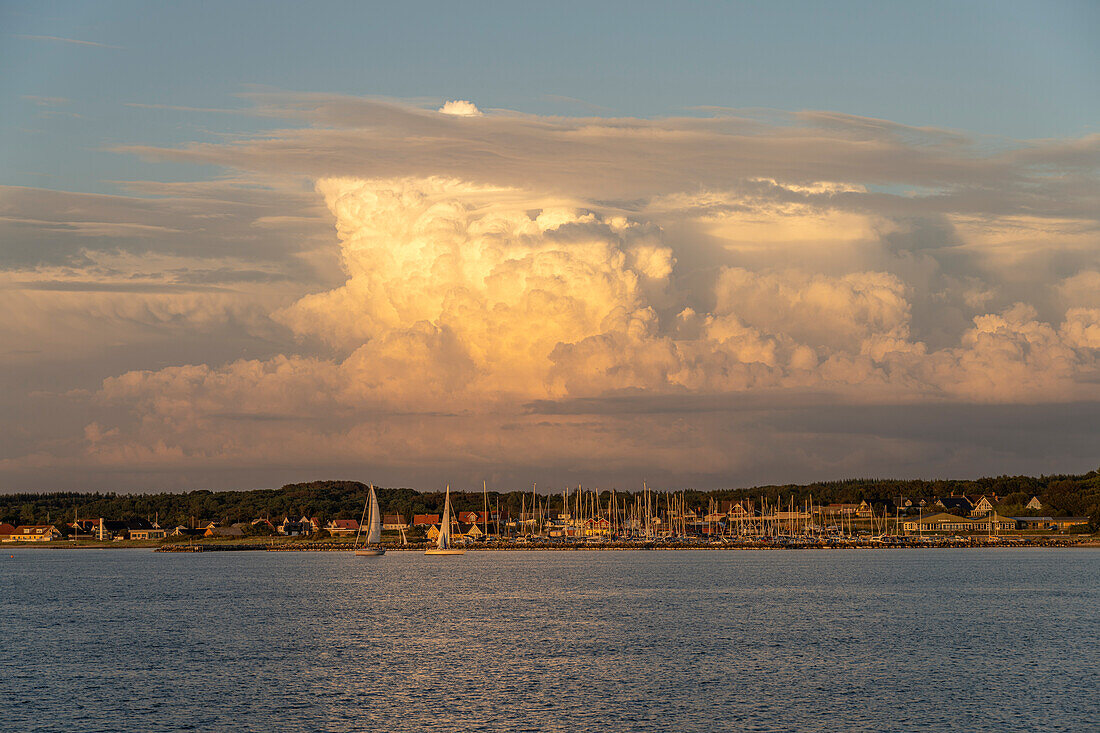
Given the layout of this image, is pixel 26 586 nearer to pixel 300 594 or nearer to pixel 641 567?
pixel 300 594

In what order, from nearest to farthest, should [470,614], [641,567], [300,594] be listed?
[470,614] → [300,594] → [641,567]

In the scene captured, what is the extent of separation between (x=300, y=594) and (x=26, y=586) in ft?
145

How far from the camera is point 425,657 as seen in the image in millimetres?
64875

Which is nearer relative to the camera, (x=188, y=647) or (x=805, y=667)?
→ (x=805, y=667)

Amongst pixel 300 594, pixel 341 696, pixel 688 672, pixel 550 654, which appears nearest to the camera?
pixel 341 696

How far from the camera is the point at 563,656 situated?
209 feet

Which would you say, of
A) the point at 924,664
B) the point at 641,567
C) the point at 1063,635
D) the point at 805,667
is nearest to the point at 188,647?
the point at 805,667

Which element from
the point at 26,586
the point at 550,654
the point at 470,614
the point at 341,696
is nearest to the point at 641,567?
the point at 470,614

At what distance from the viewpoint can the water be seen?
47.6m

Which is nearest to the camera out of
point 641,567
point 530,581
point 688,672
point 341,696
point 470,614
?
point 341,696

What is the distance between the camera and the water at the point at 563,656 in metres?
47.6

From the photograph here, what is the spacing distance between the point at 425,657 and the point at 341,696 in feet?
42.1

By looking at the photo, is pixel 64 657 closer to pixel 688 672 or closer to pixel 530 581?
pixel 688 672

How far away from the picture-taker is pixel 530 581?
12862cm
